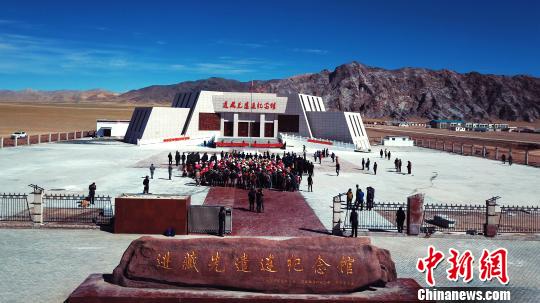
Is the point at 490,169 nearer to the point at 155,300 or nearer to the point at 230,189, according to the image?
the point at 230,189

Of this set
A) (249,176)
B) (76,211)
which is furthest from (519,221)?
(76,211)

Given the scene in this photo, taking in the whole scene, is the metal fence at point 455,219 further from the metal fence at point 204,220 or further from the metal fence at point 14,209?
the metal fence at point 14,209

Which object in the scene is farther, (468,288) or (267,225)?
(267,225)

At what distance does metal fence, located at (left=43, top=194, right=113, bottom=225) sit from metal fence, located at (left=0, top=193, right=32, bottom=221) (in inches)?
32.7

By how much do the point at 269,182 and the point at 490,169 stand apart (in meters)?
27.9

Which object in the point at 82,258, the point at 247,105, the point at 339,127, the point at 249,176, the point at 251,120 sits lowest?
the point at 82,258

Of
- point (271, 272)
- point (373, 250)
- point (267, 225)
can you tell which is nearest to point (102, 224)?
point (267, 225)

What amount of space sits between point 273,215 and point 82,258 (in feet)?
33.0

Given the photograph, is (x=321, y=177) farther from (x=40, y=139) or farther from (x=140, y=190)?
(x=40, y=139)

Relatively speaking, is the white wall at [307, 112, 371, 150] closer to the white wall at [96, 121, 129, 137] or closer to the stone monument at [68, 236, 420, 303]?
the white wall at [96, 121, 129, 137]

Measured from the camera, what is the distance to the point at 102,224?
70.0 ft

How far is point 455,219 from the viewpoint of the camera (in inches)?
952

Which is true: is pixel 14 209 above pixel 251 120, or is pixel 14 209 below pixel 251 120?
below

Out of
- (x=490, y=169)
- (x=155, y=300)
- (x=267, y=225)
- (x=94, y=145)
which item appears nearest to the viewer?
(x=155, y=300)
